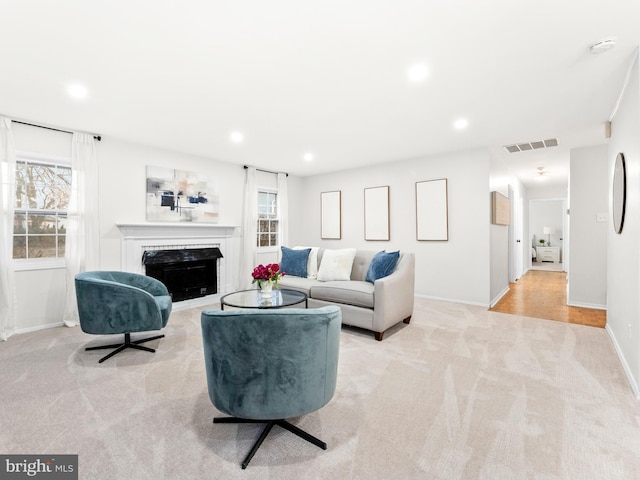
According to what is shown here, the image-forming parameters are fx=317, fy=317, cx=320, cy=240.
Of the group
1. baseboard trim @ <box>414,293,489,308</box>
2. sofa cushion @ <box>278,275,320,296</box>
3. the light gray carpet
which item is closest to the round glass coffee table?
sofa cushion @ <box>278,275,320,296</box>

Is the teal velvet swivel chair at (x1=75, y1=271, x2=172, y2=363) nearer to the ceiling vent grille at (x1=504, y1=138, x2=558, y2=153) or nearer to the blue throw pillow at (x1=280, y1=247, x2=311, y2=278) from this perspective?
the blue throw pillow at (x1=280, y1=247, x2=311, y2=278)

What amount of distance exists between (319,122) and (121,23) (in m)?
2.19

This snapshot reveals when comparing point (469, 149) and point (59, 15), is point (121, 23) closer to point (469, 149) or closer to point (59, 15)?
point (59, 15)

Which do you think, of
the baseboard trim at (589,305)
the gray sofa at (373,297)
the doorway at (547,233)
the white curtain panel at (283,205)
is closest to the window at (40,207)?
the gray sofa at (373,297)

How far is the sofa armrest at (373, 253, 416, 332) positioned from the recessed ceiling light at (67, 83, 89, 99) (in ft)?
11.0

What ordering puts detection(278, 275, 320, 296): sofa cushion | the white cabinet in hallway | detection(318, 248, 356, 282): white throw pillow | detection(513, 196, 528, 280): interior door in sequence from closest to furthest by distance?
detection(278, 275, 320, 296): sofa cushion < detection(318, 248, 356, 282): white throw pillow < detection(513, 196, 528, 280): interior door < the white cabinet in hallway

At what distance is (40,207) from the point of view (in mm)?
3889

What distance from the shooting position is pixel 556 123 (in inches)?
150

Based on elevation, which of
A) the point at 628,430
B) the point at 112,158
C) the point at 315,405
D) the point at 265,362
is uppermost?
the point at 112,158

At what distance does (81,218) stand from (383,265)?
383 cm

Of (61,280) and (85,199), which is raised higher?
(85,199)

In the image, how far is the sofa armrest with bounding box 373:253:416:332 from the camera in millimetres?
3348

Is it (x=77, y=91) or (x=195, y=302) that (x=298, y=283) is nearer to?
(x=195, y=302)

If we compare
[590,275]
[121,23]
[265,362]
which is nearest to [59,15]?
[121,23]
